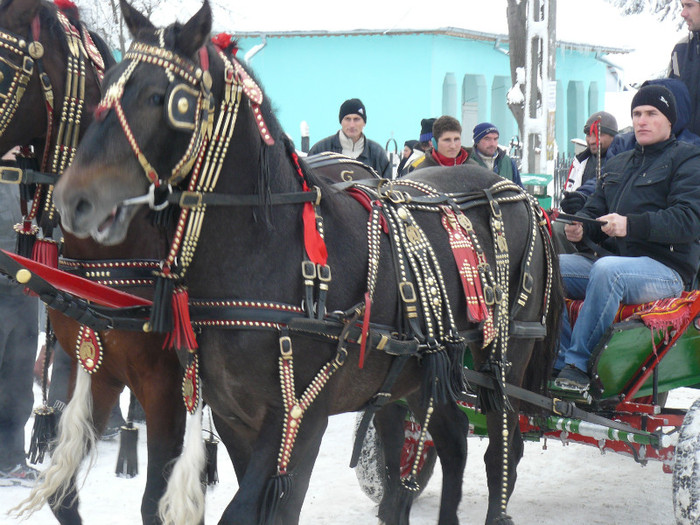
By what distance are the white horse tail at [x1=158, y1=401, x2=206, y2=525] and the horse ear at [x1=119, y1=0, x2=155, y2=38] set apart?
1216 millimetres

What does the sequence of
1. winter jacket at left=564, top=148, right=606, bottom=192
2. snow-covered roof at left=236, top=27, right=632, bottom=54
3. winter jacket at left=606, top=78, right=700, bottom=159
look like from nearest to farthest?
winter jacket at left=606, top=78, right=700, bottom=159
winter jacket at left=564, top=148, right=606, bottom=192
snow-covered roof at left=236, top=27, right=632, bottom=54

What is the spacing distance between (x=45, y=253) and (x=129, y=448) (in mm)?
1537

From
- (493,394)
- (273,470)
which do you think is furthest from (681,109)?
(273,470)

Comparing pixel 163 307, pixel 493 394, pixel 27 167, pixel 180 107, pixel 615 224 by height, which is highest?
pixel 180 107

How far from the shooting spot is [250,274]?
2.74 m

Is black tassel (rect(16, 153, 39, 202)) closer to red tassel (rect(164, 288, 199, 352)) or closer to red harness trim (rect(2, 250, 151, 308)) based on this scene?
red harness trim (rect(2, 250, 151, 308))

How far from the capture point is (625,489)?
5227 mm

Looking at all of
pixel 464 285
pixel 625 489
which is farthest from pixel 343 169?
pixel 625 489

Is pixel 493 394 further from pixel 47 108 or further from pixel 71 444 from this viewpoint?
pixel 47 108

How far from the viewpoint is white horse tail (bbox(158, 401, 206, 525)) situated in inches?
112

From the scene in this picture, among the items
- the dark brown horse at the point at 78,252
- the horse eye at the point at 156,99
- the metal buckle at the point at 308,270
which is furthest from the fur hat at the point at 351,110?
the horse eye at the point at 156,99

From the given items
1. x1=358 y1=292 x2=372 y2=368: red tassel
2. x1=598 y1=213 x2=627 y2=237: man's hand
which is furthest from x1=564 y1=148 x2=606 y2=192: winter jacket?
x1=358 y1=292 x2=372 y2=368: red tassel

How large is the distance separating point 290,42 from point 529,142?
41.6 feet

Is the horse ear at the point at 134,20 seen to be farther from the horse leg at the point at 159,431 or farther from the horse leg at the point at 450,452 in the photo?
the horse leg at the point at 450,452
